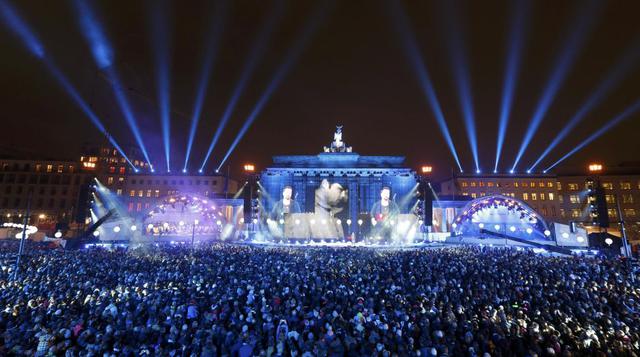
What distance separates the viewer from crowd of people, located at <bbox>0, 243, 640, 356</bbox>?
7.83 meters

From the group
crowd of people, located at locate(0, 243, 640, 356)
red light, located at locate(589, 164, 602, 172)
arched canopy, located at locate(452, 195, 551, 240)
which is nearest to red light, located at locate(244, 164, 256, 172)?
arched canopy, located at locate(452, 195, 551, 240)

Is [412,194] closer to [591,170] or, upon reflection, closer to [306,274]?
[306,274]

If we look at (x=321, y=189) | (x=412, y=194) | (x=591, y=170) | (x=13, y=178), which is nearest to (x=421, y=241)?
(x=412, y=194)

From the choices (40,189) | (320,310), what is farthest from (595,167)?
(40,189)

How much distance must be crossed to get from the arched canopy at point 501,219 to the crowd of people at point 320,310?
821 inches

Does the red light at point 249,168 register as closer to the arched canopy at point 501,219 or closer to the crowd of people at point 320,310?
the arched canopy at point 501,219

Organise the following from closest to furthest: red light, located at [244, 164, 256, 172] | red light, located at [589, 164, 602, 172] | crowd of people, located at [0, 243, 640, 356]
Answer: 1. crowd of people, located at [0, 243, 640, 356]
2. red light, located at [589, 164, 602, 172]
3. red light, located at [244, 164, 256, 172]

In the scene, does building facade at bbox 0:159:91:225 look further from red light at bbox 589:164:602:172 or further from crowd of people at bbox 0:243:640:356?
red light at bbox 589:164:602:172

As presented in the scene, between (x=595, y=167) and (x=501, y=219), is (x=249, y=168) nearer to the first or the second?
(x=501, y=219)

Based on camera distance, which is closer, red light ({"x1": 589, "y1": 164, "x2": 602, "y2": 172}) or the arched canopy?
the arched canopy

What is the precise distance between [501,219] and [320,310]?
41.2m

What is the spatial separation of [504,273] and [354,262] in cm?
801

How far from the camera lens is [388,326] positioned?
29.5ft

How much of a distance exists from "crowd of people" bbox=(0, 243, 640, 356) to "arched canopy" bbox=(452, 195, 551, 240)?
20.8 meters
